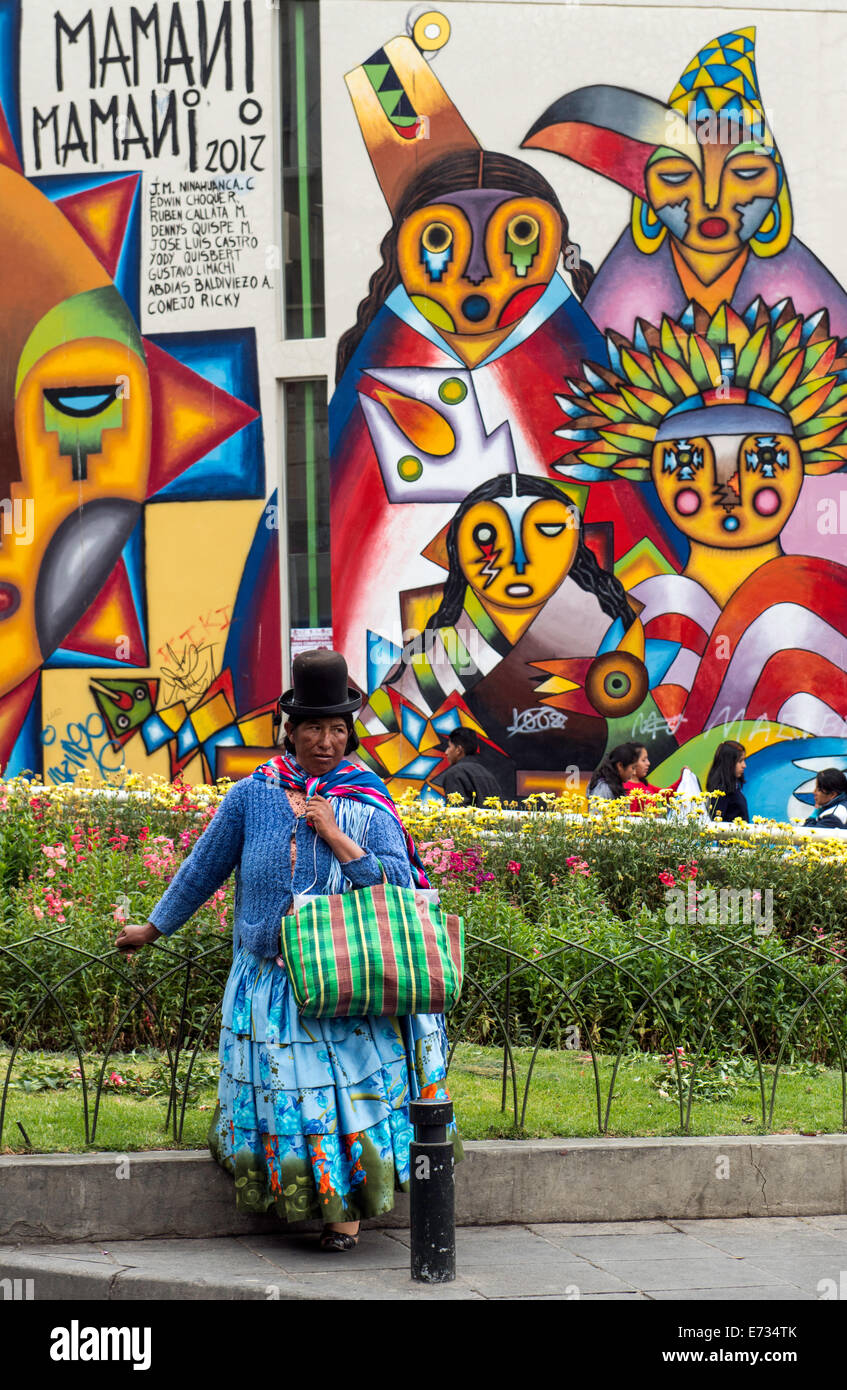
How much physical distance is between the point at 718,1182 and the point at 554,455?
9935 millimetres

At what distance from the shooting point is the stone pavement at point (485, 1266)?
4.55m

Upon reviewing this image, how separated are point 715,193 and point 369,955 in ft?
38.4

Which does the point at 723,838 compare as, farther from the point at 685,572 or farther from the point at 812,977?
the point at 685,572

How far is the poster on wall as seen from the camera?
15.0 metres

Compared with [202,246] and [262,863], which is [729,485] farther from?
[262,863]

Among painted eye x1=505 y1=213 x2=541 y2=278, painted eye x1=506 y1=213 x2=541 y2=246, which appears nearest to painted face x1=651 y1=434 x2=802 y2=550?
painted eye x1=505 y1=213 x2=541 y2=278

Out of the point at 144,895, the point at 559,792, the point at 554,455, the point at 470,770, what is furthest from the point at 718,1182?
the point at 554,455

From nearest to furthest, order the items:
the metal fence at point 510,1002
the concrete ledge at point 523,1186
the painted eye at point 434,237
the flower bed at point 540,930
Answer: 1. the concrete ledge at point 523,1186
2. the metal fence at point 510,1002
3. the flower bed at point 540,930
4. the painted eye at point 434,237

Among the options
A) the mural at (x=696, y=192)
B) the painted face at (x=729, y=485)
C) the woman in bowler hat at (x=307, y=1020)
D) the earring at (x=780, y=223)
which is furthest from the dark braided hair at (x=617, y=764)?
the earring at (x=780, y=223)

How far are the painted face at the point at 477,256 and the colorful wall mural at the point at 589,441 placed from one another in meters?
0.02

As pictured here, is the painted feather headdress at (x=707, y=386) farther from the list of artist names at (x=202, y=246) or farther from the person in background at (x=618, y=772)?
the person in background at (x=618, y=772)

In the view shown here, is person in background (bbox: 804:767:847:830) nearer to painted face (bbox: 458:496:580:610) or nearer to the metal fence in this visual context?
the metal fence
